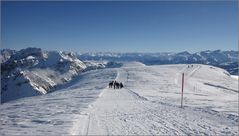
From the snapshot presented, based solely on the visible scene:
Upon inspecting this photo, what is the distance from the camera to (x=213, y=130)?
1667cm

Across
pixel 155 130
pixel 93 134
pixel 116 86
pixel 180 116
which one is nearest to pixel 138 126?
pixel 155 130

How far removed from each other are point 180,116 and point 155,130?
16.2ft

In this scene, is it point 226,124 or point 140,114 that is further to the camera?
point 140,114

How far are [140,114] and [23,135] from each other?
8.77m

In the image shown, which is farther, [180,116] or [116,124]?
[180,116]

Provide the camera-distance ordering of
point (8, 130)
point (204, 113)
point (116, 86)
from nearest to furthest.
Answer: point (8, 130) → point (204, 113) → point (116, 86)

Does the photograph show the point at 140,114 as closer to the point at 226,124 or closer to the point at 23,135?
the point at 226,124

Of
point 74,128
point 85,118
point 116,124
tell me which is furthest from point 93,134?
point 85,118

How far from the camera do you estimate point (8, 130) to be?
15.7m

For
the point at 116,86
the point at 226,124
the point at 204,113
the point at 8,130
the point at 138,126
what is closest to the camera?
the point at 8,130

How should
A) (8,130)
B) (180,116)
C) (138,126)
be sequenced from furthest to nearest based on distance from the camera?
(180,116) < (138,126) < (8,130)

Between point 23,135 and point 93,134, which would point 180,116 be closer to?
point 93,134

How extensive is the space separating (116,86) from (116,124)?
107 feet

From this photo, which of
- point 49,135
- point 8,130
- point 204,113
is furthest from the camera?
point 204,113
